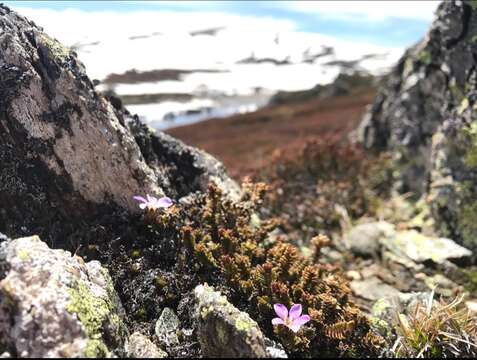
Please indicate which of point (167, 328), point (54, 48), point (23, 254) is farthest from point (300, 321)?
point (54, 48)

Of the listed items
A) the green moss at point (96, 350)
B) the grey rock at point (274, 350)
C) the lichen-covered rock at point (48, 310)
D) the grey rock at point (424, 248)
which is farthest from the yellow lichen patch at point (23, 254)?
the grey rock at point (424, 248)

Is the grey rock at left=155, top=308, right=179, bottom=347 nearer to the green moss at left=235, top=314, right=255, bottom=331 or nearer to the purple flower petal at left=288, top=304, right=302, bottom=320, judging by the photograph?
the green moss at left=235, top=314, right=255, bottom=331

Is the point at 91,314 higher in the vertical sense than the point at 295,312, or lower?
higher

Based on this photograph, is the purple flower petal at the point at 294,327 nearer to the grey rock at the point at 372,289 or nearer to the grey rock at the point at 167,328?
the grey rock at the point at 167,328

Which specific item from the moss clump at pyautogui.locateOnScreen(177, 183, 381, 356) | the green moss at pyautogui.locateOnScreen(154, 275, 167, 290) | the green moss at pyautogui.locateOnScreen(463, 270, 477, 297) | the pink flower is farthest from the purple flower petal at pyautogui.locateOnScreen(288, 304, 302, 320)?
the green moss at pyautogui.locateOnScreen(463, 270, 477, 297)

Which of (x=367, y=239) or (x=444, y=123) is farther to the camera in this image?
(x=444, y=123)

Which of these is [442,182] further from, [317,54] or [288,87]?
[317,54]

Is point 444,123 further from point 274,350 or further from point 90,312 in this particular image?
point 90,312
